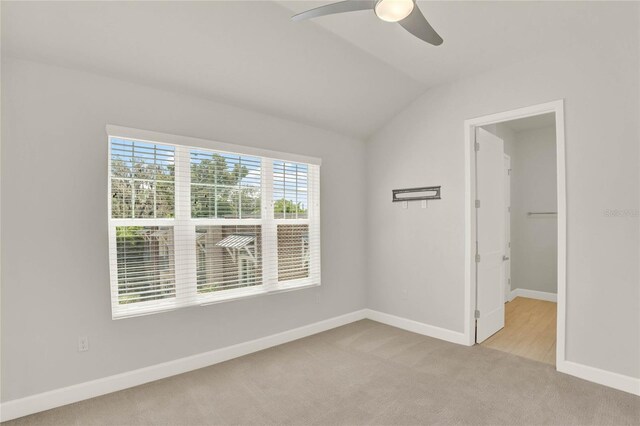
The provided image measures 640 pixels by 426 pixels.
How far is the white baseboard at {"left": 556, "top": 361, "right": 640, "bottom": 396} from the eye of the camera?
8.29 ft

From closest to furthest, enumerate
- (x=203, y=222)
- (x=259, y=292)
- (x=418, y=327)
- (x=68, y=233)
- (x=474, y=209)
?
(x=68, y=233), (x=203, y=222), (x=259, y=292), (x=474, y=209), (x=418, y=327)

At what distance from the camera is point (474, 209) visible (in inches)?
138

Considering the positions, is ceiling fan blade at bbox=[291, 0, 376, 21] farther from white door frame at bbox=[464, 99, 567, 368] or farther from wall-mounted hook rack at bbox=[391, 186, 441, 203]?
wall-mounted hook rack at bbox=[391, 186, 441, 203]

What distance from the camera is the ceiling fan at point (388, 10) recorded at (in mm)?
1625

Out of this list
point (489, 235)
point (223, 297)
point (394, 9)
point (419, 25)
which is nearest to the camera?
point (394, 9)

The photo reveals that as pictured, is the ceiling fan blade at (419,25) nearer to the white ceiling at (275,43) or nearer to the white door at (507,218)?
the white ceiling at (275,43)

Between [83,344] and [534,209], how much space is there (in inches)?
247

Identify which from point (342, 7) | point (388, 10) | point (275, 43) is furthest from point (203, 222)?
point (388, 10)

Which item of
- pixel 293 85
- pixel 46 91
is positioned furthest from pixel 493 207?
pixel 46 91

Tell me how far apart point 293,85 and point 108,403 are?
3.03 m

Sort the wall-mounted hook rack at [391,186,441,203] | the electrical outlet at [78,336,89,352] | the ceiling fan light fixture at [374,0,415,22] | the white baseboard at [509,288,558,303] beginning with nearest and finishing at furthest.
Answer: the ceiling fan light fixture at [374,0,415,22] < the electrical outlet at [78,336,89,352] < the wall-mounted hook rack at [391,186,441,203] < the white baseboard at [509,288,558,303]

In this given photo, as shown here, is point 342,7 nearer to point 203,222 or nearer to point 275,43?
point 275,43

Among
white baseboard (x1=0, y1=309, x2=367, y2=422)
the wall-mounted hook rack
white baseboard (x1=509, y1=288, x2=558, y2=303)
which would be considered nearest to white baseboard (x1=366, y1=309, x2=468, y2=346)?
white baseboard (x1=0, y1=309, x2=367, y2=422)

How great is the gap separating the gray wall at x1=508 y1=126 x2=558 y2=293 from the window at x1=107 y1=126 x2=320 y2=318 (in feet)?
12.6
